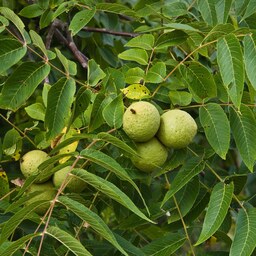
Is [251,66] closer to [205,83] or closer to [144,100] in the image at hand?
[205,83]

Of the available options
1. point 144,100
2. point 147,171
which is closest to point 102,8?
point 144,100

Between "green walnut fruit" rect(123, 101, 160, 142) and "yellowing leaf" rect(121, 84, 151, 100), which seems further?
"yellowing leaf" rect(121, 84, 151, 100)

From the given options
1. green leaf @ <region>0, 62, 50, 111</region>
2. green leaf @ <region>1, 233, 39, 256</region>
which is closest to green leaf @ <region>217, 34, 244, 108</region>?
green leaf @ <region>0, 62, 50, 111</region>

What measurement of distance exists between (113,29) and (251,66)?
143cm

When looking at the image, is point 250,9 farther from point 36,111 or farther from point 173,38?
point 36,111

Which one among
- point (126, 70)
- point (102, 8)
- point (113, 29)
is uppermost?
point (102, 8)

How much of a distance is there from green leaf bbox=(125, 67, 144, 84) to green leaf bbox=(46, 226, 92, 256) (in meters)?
0.67

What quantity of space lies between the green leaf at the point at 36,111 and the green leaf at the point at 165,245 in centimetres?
65

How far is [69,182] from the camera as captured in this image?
7.11ft

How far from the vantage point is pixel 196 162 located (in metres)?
2.25

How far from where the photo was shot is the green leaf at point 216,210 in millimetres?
1962

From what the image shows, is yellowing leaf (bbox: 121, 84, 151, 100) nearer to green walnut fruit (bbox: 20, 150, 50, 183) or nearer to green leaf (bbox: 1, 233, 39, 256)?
green walnut fruit (bbox: 20, 150, 50, 183)

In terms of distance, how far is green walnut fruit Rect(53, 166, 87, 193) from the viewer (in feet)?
7.13

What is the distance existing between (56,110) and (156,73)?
379 mm
